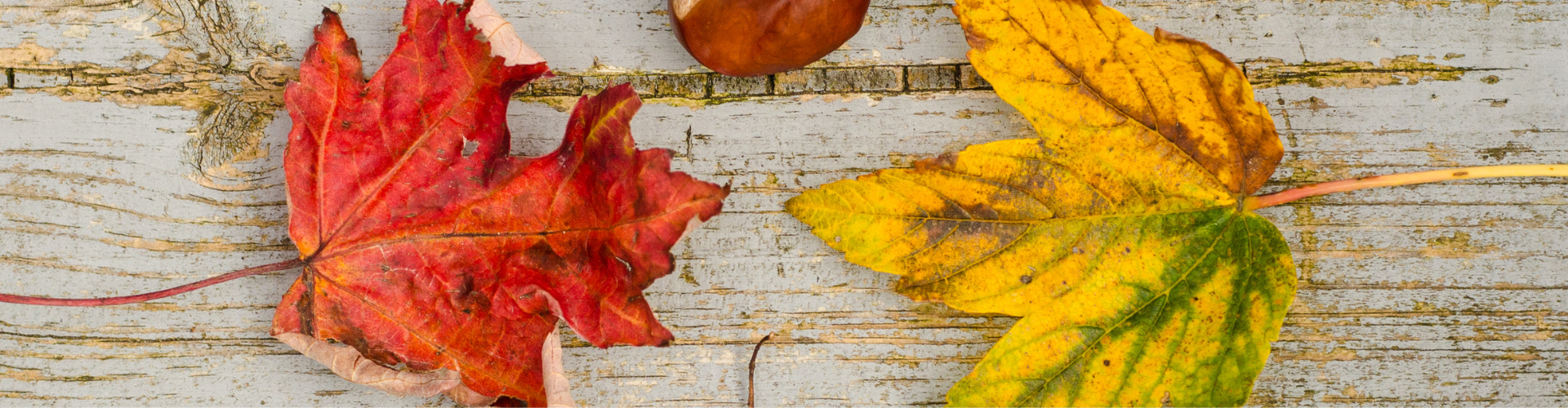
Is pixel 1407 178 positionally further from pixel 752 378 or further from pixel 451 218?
pixel 451 218

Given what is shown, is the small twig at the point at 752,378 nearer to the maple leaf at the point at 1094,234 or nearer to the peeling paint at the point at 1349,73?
the maple leaf at the point at 1094,234

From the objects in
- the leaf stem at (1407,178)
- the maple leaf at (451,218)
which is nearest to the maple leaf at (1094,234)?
the leaf stem at (1407,178)

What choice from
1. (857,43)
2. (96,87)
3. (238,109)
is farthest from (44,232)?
(857,43)

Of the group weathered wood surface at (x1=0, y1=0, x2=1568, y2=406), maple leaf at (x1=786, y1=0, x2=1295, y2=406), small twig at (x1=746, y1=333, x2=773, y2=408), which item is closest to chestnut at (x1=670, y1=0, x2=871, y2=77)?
weathered wood surface at (x1=0, y1=0, x2=1568, y2=406)

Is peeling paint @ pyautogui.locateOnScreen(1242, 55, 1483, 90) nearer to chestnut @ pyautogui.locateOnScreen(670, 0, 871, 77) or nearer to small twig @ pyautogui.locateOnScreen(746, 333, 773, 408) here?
chestnut @ pyautogui.locateOnScreen(670, 0, 871, 77)

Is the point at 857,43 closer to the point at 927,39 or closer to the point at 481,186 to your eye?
the point at 927,39
